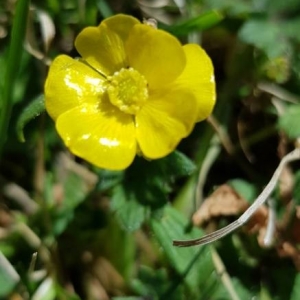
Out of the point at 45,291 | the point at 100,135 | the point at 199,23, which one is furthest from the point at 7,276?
the point at 199,23

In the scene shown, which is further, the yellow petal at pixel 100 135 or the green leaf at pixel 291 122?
the green leaf at pixel 291 122

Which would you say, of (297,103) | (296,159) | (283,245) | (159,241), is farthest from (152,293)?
(297,103)

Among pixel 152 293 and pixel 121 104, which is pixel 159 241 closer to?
pixel 152 293

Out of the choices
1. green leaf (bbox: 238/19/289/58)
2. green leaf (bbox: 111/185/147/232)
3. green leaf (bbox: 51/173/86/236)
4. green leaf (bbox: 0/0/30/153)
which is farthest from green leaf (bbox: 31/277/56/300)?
green leaf (bbox: 238/19/289/58)

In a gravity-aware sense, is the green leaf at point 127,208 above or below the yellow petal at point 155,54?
below

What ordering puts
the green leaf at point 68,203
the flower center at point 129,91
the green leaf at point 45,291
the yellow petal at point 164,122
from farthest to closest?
the green leaf at point 68,203 < the green leaf at point 45,291 < the flower center at point 129,91 < the yellow petal at point 164,122

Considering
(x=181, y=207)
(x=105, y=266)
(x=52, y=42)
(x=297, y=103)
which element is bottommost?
(x=105, y=266)

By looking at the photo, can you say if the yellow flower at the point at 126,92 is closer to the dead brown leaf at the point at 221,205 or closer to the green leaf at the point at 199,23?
the green leaf at the point at 199,23

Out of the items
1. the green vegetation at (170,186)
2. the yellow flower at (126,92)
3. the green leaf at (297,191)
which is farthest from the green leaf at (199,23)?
the green leaf at (297,191)
